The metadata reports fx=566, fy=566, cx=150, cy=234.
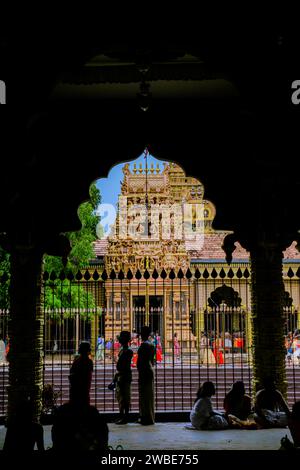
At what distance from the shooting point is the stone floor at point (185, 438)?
684 cm

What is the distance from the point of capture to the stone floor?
684 cm

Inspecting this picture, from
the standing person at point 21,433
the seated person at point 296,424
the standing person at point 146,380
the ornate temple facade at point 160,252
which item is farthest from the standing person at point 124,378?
the ornate temple facade at point 160,252

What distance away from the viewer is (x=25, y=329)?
8.22m

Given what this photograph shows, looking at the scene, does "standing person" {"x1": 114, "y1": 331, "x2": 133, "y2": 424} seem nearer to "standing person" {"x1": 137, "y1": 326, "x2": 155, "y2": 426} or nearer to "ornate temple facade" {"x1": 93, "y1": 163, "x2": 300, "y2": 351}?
"standing person" {"x1": 137, "y1": 326, "x2": 155, "y2": 426}

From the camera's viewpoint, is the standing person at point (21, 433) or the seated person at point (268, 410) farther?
the seated person at point (268, 410)

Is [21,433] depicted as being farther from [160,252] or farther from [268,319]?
[160,252]

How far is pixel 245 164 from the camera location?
322 inches

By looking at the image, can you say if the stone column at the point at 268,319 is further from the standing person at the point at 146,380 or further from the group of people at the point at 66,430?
the group of people at the point at 66,430

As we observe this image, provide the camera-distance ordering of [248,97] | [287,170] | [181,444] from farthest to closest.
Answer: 1. [181,444]
2. [287,170]
3. [248,97]

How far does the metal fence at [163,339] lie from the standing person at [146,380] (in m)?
Result: 0.79

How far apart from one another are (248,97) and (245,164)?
3986mm

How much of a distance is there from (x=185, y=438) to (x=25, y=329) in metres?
2.73
